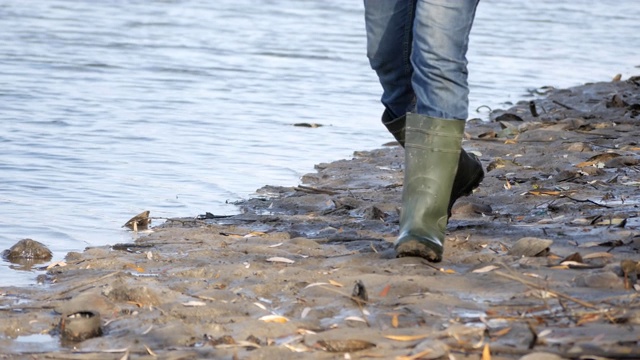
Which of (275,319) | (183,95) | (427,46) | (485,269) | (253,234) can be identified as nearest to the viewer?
(275,319)

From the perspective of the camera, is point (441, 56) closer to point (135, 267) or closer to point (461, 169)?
point (461, 169)

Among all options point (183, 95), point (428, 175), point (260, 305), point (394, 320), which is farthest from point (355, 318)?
point (183, 95)

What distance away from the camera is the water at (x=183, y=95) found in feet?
18.8

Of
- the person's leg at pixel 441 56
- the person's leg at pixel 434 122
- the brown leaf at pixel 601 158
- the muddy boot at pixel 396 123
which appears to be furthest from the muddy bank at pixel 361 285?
the person's leg at pixel 441 56

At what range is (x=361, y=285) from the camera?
121 inches

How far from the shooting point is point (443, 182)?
3613mm

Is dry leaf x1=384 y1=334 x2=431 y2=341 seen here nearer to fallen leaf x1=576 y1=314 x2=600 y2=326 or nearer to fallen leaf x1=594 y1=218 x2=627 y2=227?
fallen leaf x1=576 y1=314 x2=600 y2=326

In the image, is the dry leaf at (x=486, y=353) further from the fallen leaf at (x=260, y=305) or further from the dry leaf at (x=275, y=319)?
the fallen leaf at (x=260, y=305)

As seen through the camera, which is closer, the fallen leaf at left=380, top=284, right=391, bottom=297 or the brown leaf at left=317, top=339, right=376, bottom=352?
the brown leaf at left=317, top=339, right=376, bottom=352

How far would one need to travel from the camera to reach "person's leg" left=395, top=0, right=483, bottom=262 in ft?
11.5

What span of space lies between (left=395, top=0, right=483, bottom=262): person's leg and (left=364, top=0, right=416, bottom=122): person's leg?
0.67 feet

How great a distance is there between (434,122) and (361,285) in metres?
0.75

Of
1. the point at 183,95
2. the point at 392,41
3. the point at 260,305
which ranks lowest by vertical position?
the point at 183,95

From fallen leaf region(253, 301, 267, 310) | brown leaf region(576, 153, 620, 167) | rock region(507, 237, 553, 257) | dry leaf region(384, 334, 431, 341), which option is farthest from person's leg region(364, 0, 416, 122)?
brown leaf region(576, 153, 620, 167)
